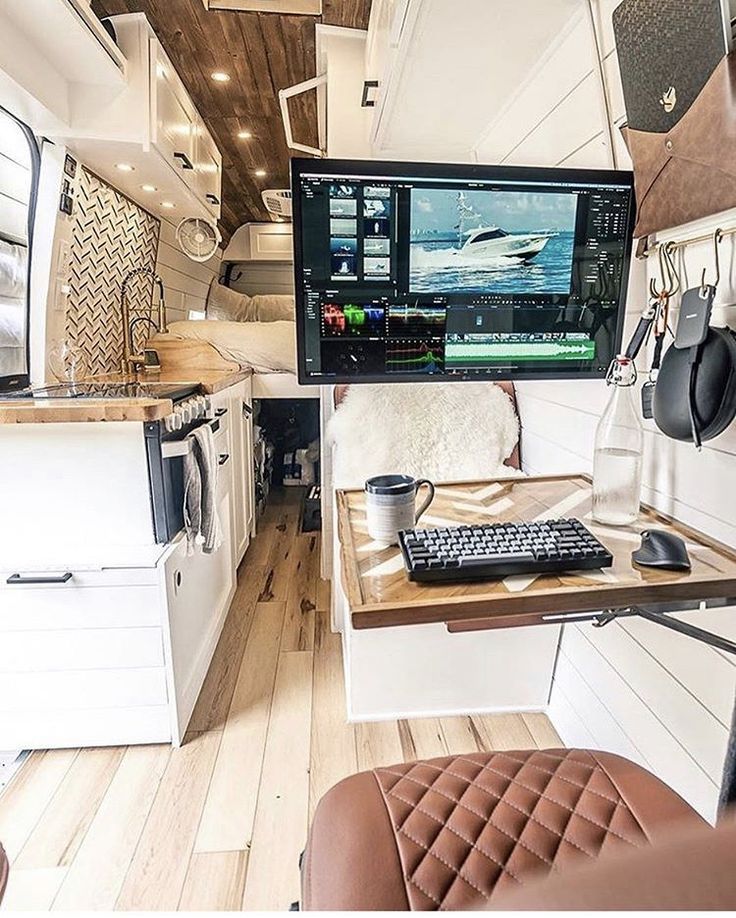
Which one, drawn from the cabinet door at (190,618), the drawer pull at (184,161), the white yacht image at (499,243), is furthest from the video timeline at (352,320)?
the drawer pull at (184,161)

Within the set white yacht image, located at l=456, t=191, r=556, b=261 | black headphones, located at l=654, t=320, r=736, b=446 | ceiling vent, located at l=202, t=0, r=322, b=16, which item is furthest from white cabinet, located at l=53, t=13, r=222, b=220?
black headphones, located at l=654, t=320, r=736, b=446

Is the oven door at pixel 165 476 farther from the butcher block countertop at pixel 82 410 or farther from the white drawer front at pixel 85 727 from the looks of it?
the white drawer front at pixel 85 727

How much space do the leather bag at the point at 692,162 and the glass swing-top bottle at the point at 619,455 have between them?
29 centimetres

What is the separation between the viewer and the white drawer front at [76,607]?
5.12ft

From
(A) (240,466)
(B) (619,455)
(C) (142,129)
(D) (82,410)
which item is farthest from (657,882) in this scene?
(A) (240,466)

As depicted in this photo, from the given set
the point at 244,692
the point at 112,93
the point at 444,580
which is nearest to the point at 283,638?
the point at 244,692

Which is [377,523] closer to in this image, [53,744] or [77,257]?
[53,744]

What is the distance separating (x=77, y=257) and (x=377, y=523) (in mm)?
2059

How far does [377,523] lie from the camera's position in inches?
39.8

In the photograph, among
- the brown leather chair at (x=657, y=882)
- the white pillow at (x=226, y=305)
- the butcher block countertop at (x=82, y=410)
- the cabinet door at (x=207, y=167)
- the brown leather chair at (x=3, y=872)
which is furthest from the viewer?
the white pillow at (x=226, y=305)

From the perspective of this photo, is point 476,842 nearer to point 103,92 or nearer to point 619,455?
point 619,455

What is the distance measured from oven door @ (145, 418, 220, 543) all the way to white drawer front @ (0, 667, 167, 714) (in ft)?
1.42

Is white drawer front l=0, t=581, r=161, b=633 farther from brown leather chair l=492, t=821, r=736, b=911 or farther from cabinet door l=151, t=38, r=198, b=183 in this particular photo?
cabinet door l=151, t=38, r=198, b=183

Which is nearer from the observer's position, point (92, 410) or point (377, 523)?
point (377, 523)
